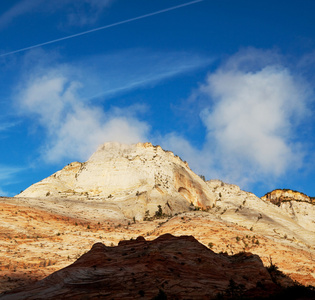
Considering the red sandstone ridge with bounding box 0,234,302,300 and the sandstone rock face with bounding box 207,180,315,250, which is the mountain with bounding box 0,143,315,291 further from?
the red sandstone ridge with bounding box 0,234,302,300

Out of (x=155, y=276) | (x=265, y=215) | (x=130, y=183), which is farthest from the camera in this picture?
(x=130, y=183)

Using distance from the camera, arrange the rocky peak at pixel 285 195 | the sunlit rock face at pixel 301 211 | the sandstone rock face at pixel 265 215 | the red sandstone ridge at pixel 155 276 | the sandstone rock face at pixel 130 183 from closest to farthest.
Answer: the red sandstone ridge at pixel 155 276 < the sandstone rock face at pixel 265 215 < the sandstone rock face at pixel 130 183 < the sunlit rock face at pixel 301 211 < the rocky peak at pixel 285 195

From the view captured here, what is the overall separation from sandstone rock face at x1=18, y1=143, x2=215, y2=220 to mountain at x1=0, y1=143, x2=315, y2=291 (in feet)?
0.67

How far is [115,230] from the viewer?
45.4 m

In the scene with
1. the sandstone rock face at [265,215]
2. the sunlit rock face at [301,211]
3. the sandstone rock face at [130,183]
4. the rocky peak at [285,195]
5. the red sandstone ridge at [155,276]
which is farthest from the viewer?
the rocky peak at [285,195]

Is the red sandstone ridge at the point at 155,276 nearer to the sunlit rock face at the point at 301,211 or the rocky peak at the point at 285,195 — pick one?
the sunlit rock face at the point at 301,211

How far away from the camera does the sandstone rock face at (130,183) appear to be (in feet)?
208

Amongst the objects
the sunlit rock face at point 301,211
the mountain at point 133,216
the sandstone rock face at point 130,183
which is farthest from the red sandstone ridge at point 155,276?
the sunlit rock face at point 301,211

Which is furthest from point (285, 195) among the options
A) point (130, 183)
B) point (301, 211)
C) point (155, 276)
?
point (155, 276)

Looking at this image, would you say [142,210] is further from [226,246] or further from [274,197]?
[274,197]

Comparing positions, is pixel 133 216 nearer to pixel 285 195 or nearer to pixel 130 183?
pixel 130 183

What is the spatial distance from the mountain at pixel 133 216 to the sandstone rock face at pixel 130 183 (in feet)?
0.67

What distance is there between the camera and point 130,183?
74.1 metres

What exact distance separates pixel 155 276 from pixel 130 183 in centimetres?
5436
